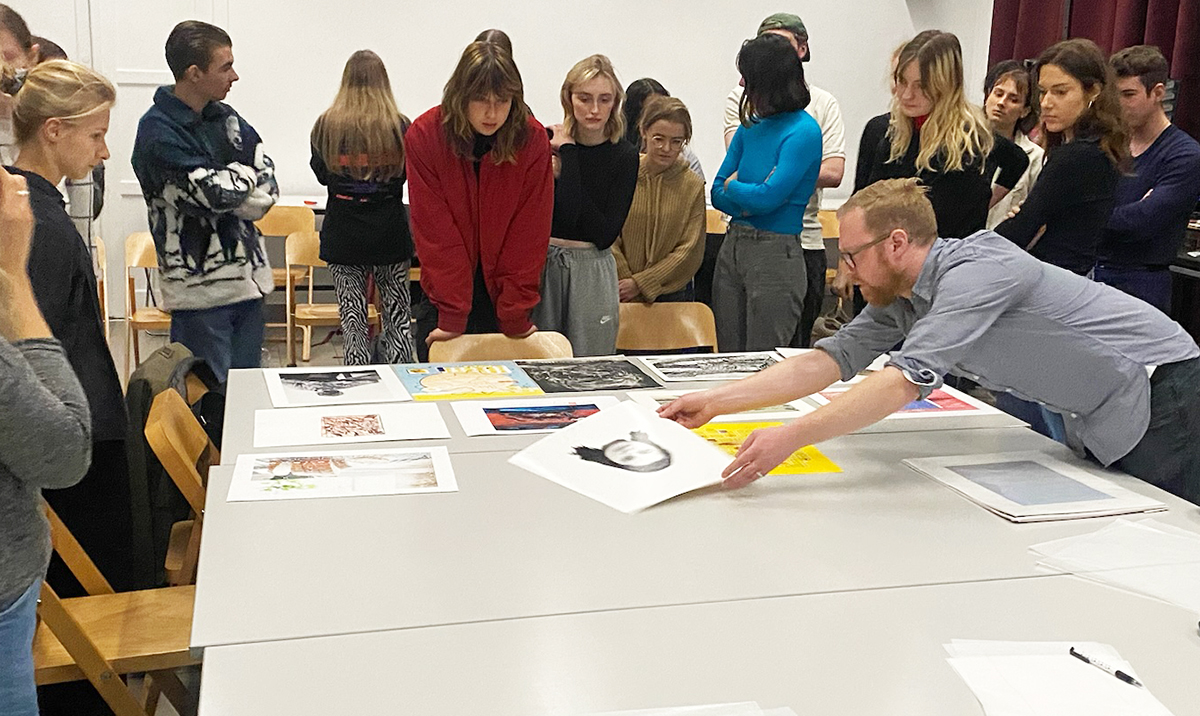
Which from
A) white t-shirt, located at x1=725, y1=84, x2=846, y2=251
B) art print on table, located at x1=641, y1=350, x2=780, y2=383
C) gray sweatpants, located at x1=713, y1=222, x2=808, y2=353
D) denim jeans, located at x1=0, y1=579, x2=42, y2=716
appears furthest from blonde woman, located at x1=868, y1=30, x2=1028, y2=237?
denim jeans, located at x1=0, y1=579, x2=42, y2=716

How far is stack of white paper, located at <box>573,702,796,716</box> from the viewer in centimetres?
115

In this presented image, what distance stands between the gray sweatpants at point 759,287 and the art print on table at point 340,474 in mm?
1772

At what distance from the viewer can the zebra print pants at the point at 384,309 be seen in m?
3.71

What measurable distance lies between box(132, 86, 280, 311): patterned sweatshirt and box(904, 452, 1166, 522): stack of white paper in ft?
6.74

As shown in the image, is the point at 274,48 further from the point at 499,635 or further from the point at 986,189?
the point at 499,635

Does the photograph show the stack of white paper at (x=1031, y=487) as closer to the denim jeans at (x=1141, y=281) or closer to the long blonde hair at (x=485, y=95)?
the long blonde hair at (x=485, y=95)

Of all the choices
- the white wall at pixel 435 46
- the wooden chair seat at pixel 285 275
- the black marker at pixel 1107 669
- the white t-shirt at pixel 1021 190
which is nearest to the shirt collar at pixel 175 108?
the wooden chair seat at pixel 285 275

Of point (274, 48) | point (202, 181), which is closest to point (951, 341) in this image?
point (202, 181)

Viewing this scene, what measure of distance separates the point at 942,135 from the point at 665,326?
996 mm

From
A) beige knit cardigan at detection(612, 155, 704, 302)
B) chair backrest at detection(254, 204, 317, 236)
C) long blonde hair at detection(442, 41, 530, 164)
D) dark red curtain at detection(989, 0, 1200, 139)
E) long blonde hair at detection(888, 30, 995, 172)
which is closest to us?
long blonde hair at detection(442, 41, 530, 164)

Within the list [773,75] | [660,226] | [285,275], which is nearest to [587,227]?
[660,226]

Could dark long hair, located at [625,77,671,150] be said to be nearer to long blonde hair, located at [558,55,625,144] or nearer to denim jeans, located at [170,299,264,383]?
long blonde hair, located at [558,55,625,144]

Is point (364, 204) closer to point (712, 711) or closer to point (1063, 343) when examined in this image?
point (1063, 343)

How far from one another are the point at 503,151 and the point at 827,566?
1.80m
